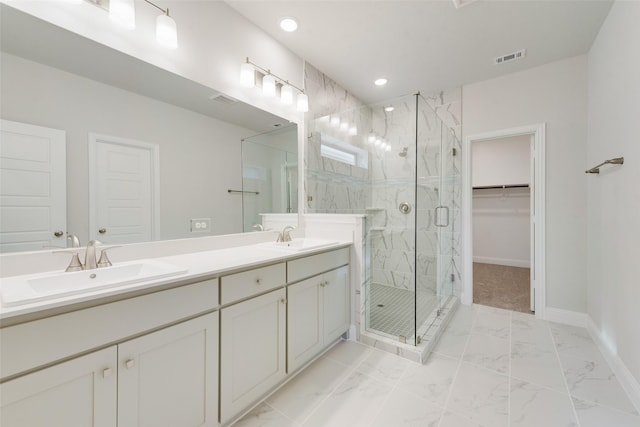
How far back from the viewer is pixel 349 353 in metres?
2.01

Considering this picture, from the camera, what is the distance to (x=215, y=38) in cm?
182

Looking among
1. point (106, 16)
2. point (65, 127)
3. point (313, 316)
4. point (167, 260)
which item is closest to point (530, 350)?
point (313, 316)

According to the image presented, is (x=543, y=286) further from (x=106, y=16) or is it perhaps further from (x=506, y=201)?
(x=106, y=16)

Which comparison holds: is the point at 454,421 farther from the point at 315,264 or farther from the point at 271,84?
the point at 271,84

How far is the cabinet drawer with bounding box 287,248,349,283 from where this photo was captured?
64.6 inches

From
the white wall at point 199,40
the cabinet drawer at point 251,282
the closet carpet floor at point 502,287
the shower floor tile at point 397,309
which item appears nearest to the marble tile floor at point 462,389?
the shower floor tile at point 397,309

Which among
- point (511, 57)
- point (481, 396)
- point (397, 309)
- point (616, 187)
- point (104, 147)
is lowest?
point (481, 396)

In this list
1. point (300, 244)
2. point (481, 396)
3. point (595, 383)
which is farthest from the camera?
point (300, 244)

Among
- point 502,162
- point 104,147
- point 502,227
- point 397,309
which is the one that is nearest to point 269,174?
point 104,147

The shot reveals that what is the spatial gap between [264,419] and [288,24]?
273 centimetres

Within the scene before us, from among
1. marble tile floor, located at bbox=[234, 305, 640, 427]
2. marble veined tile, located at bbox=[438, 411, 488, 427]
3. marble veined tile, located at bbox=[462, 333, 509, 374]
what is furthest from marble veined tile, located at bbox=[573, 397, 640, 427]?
marble veined tile, located at bbox=[438, 411, 488, 427]

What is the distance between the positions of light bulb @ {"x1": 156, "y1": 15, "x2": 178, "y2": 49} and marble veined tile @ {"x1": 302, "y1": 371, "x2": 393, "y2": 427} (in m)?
2.23

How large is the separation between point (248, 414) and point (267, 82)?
2.28 meters

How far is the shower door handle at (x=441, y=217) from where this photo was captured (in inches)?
109
